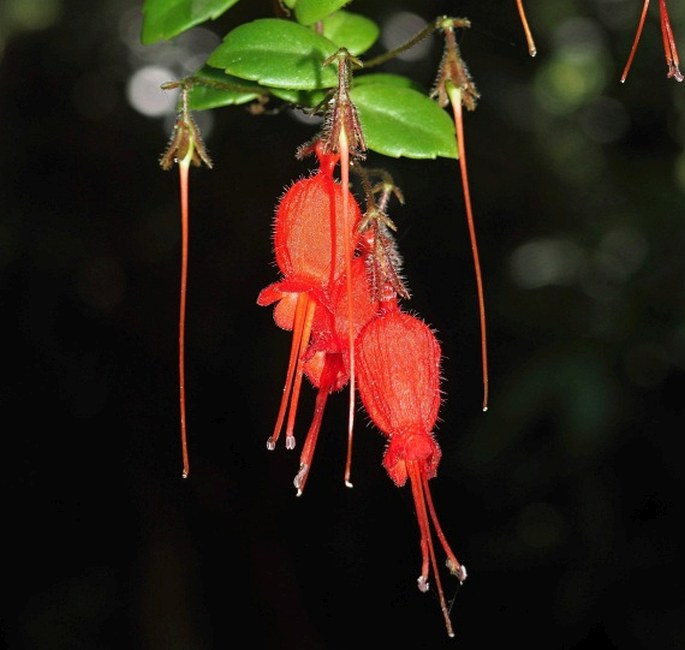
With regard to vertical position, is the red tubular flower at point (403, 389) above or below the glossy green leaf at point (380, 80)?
below

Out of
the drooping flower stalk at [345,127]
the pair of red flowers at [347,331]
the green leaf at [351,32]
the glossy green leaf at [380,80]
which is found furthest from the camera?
the green leaf at [351,32]

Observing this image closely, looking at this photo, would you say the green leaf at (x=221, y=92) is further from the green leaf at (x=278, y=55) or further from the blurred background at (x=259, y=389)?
the blurred background at (x=259, y=389)

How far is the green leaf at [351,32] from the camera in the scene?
1190 millimetres

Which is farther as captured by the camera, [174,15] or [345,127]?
[174,15]

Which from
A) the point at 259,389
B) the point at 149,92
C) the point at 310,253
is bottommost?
the point at 310,253

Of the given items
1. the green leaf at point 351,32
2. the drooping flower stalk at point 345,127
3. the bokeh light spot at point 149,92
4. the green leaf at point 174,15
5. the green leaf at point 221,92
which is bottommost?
the drooping flower stalk at point 345,127

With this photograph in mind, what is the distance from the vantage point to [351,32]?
1.21 m

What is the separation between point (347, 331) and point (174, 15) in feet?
1.20

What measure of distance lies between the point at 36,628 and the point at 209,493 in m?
0.61

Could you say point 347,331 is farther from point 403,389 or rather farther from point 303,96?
point 303,96

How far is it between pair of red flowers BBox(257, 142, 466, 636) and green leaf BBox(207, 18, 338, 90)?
0.23 feet

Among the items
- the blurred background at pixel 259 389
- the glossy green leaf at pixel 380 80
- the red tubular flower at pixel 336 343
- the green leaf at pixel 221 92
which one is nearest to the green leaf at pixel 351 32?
the glossy green leaf at pixel 380 80

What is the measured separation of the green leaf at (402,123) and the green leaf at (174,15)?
0.52ft

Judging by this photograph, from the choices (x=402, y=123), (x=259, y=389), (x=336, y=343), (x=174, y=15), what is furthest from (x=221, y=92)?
(x=259, y=389)
